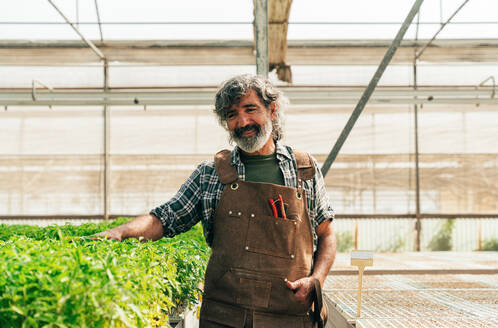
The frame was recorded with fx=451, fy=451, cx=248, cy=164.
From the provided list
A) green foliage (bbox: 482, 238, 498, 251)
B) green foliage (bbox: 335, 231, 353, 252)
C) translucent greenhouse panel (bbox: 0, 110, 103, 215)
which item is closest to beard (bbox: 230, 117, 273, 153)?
green foliage (bbox: 335, 231, 353, 252)

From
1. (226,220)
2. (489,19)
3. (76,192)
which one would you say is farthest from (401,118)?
(226,220)

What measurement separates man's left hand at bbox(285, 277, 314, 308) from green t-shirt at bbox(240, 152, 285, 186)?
378 mm

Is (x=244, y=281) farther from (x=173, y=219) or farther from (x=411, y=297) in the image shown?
(x=411, y=297)

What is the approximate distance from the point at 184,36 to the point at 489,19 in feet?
18.1

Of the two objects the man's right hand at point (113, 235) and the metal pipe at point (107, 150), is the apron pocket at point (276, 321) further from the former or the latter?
the metal pipe at point (107, 150)

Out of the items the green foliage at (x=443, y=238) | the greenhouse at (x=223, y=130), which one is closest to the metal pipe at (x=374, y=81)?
the greenhouse at (x=223, y=130)

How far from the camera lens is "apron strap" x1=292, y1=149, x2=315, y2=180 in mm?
1784

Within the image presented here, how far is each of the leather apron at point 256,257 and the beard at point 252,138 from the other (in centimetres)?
11

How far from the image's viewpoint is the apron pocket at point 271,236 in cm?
166

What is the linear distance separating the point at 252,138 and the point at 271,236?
0.38 m

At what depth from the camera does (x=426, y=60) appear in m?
8.62

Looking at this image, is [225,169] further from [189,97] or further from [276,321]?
[189,97]

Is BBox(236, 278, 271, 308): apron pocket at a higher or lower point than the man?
lower

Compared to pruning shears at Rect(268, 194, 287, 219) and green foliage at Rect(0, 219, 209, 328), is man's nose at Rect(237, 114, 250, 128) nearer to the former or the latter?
pruning shears at Rect(268, 194, 287, 219)
